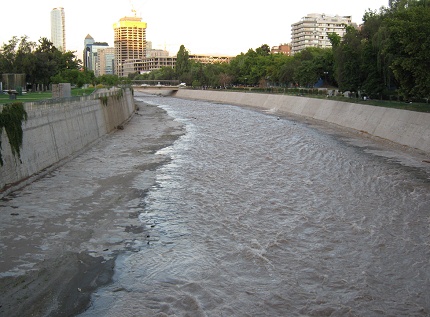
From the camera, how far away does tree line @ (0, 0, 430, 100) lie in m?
32.8

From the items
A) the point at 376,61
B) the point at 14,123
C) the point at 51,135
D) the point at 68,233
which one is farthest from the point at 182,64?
the point at 68,233

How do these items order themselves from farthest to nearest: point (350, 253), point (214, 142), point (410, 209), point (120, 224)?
point (214, 142) → point (410, 209) → point (120, 224) → point (350, 253)

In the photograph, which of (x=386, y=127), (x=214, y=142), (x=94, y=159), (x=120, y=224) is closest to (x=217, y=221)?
(x=120, y=224)

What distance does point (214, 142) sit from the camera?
129 feet

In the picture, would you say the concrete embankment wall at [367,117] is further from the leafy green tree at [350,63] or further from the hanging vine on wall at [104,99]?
the hanging vine on wall at [104,99]

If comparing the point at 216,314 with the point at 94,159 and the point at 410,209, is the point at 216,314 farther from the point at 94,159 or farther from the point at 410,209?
the point at 94,159

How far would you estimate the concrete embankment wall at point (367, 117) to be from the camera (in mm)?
34362

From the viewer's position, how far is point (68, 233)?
15305 mm

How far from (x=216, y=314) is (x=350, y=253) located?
4996 millimetres

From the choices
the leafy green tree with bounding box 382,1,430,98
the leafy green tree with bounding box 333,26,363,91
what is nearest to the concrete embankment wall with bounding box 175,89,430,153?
the leafy green tree with bounding box 382,1,430,98

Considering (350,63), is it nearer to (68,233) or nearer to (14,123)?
(14,123)

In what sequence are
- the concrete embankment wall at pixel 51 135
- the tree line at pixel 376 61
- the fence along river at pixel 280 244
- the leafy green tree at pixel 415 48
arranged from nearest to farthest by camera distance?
the fence along river at pixel 280 244
the concrete embankment wall at pixel 51 135
the leafy green tree at pixel 415 48
the tree line at pixel 376 61

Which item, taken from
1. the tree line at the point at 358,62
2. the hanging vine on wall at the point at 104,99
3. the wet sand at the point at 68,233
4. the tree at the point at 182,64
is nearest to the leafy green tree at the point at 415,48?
the tree line at the point at 358,62

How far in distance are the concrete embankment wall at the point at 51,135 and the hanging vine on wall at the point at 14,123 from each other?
A: 358mm
